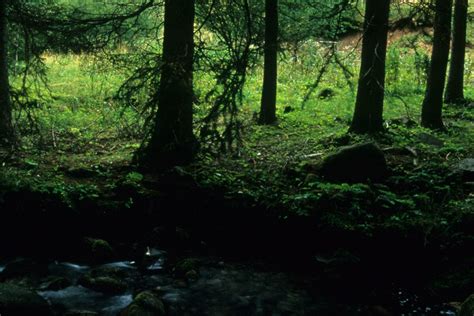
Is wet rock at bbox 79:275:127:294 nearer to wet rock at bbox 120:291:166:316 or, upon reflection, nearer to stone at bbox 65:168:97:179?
wet rock at bbox 120:291:166:316

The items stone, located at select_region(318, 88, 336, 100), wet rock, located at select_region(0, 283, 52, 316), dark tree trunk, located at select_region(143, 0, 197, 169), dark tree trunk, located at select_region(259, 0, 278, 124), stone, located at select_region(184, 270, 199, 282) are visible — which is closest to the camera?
wet rock, located at select_region(0, 283, 52, 316)

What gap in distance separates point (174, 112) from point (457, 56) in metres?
11.6

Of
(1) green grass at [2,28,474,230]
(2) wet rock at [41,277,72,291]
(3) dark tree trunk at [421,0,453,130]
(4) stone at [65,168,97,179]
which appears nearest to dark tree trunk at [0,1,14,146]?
(1) green grass at [2,28,474,230]

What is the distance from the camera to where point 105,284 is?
25.5 feet

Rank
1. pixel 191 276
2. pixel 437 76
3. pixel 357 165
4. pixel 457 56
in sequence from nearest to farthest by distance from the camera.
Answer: pixel 191 276 < pixel 357 165 < pixel 437 76 < pixel 457 56

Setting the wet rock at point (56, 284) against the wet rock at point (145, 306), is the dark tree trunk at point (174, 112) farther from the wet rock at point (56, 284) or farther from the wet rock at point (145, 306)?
the wet rock at point (145, 306)

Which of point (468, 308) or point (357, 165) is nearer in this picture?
point (468, 308)

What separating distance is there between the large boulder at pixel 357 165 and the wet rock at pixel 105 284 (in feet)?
14.2

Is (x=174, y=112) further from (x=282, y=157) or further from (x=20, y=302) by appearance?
(x=20, y=302)

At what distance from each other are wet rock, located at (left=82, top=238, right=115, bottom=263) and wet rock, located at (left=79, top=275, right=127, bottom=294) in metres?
0.82

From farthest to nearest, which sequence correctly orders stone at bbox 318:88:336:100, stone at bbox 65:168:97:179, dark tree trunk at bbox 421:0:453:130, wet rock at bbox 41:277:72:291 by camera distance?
stone at bbox 318:88:336:100
dark tree trunk at bbox 421:0:453:130
stone at bbox 65:168:97:179
wet rock at bbox 41:277:72:291

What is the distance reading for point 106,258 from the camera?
8820 millimetres

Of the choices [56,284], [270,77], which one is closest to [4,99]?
[56,284]

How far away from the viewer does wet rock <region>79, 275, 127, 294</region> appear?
773 centimetres
